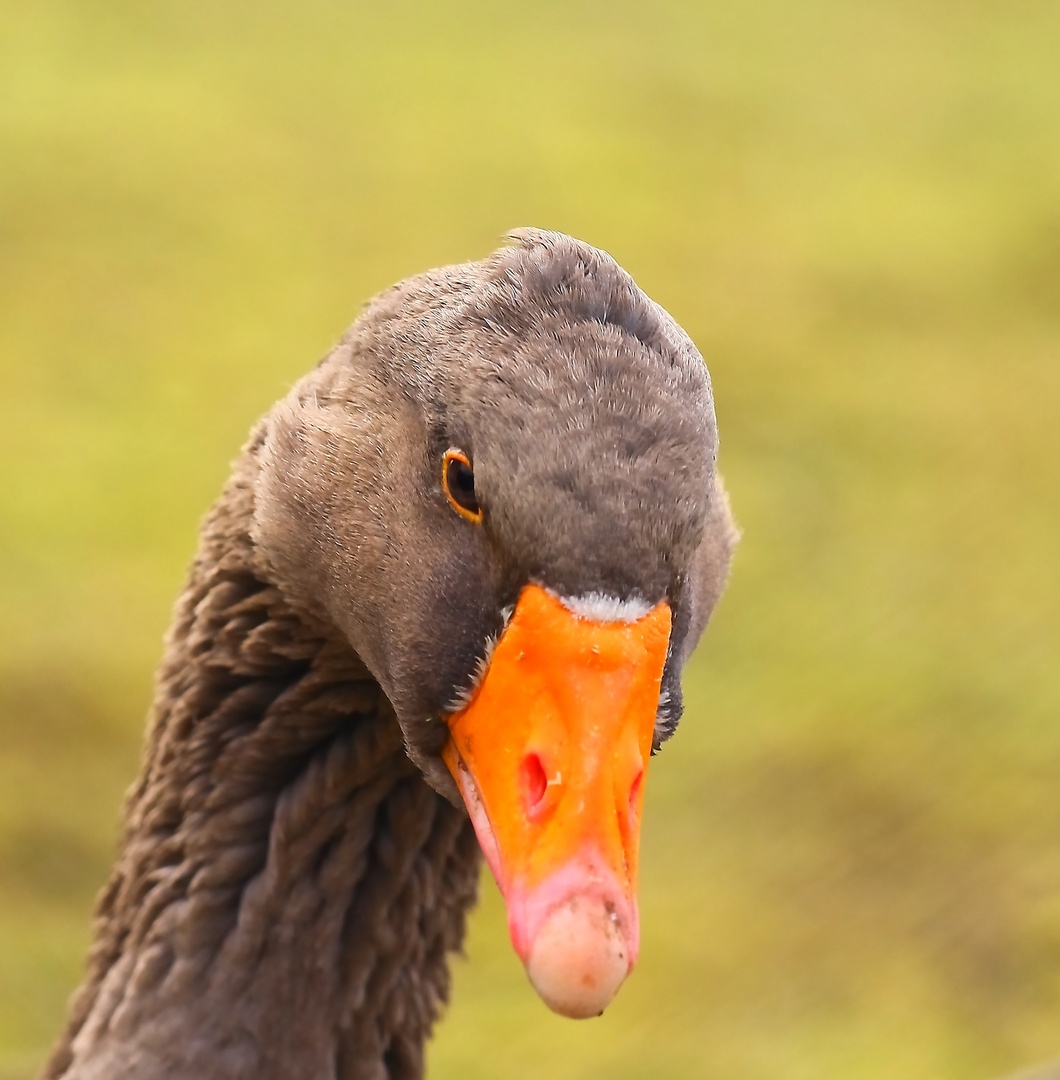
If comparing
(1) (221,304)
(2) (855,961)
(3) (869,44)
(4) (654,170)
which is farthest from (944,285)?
(2) (855,961)

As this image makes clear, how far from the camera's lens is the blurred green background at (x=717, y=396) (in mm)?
4457

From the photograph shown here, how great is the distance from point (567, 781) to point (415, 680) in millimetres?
285

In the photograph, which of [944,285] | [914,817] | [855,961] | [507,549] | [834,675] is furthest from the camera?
[944,285]

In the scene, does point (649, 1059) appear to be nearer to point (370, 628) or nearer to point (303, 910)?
point (303, 910)

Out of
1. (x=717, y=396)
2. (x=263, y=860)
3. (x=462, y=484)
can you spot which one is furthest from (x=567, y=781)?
(x=717, y=396)

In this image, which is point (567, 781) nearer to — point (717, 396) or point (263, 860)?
point (263, 860)

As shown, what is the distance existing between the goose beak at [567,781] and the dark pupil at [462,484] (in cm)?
14

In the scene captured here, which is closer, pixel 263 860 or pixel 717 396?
pixel 263 860

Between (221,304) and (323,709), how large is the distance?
4730mm

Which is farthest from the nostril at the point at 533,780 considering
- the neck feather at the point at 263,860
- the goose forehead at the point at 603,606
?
the neck feather at the point at 263,860

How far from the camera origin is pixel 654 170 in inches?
316

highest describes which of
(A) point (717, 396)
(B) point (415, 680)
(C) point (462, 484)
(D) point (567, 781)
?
(A) point (717, 396)

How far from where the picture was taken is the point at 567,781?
66.7 inches

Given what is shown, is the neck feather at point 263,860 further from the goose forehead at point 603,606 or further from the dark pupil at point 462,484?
the goose forehead at point 603,606
